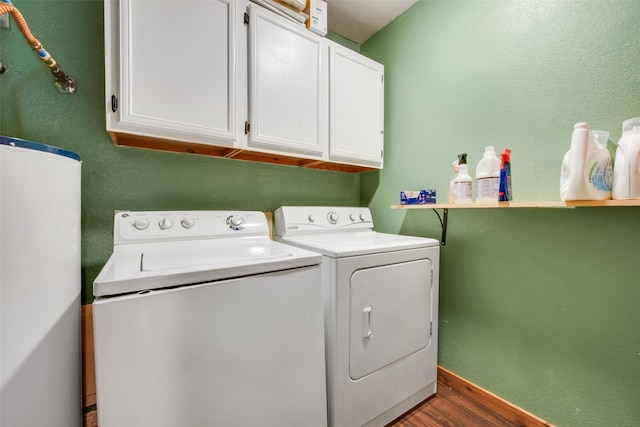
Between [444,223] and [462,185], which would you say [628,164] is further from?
[444,223]

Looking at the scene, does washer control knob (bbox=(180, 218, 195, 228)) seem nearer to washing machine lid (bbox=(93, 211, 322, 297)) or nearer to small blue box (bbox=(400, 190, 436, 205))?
washing machine lid (bbox=(93, 211, 322, 297))

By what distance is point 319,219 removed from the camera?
1.85 m

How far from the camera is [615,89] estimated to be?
1.09 m

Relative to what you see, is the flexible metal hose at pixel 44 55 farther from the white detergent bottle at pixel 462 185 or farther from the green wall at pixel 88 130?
the white detergent bottle at pixel 462 185

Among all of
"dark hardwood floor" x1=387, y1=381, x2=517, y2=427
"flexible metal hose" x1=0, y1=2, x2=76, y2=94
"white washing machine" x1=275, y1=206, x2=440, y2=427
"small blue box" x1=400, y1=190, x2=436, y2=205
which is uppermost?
"flexible metal hose" x1=0, y1=2, x2=76, y2=94

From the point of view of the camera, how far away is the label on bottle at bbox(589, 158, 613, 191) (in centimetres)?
101

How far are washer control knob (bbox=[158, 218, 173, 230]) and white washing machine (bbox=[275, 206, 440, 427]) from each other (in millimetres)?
629

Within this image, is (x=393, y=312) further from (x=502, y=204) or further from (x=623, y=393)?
(x=623, y=393)

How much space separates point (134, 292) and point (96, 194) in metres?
0.94

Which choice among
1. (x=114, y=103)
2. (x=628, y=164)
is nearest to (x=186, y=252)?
(x=114, y=103)

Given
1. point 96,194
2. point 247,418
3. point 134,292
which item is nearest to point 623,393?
point 247,418

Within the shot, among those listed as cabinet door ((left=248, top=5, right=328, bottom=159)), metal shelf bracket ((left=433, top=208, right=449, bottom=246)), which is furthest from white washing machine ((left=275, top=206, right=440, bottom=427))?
cabinet door ((left=248, top=5, right=328, bottom=159))

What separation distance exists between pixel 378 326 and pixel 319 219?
0.80 metres

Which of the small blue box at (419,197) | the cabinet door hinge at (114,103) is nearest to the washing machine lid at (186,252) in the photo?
the cabinet door hinge at (114,103)
